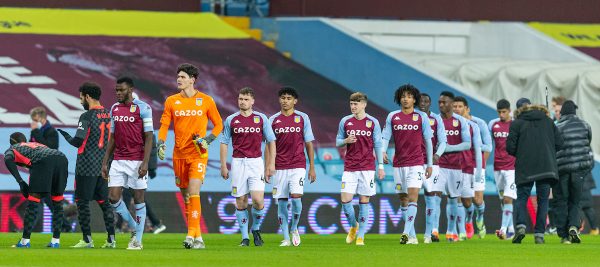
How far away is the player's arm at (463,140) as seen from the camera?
23422mm

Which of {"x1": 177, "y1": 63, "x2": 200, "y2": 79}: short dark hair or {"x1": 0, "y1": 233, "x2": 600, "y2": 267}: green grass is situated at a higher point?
{"x1": 177, "y1": 63, "x2": 200, "y2": 79}: short dark hair

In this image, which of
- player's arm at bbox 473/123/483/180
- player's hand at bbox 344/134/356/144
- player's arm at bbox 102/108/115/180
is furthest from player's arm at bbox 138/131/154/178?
player's arm at bbox 473/123/483/180

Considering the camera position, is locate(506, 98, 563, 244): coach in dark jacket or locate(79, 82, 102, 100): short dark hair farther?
locate(506, 98, 563, 244): coach in dark jacket

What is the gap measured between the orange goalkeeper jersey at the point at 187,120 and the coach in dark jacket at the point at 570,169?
19.1ft

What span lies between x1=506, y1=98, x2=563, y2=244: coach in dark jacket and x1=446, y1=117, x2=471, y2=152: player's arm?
5.99 feet

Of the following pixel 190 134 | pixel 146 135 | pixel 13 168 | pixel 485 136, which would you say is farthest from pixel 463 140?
pixel 13 168

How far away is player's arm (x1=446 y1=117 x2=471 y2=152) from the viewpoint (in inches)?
922

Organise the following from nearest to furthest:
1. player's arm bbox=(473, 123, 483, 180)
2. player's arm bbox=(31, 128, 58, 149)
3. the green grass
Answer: the green grass
player's arm bbox=(473, 123, 483, 180)
player's arm bbox=(31, 128, 58, 149)

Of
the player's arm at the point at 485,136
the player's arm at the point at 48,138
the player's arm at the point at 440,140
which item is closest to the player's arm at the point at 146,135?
the player's arm at the point at 440,140

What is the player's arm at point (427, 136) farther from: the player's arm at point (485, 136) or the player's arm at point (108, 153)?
the player's arm at point (108, 153)

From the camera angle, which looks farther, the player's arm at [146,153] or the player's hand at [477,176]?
the player's hand at [477,176]

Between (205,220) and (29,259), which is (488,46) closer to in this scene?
(205,220)

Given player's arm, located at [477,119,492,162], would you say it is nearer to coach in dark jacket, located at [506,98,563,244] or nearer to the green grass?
the green grass

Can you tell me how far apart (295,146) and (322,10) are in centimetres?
1850
